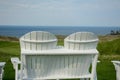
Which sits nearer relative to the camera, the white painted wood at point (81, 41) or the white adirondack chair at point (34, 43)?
the white adirondack chair at point (34, 43)

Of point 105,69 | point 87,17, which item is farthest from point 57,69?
point 87,17

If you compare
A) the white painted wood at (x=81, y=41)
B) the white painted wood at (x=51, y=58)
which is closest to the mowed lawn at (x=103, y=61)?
the white painted wood at (x=51, y=58)

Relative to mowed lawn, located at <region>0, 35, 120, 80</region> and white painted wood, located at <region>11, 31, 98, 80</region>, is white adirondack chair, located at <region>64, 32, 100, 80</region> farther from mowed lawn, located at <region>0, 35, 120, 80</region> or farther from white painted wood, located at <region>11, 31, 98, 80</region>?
mowed lawn, located at <region>0, 35, 120, 80</region>

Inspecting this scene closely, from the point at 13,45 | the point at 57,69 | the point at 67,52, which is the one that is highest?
the point at 67,52

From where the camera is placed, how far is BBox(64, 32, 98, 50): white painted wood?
14.3ft

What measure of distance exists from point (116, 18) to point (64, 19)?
161 inches

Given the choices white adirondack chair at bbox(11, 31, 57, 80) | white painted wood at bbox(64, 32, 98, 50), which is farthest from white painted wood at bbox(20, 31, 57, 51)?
white painted wood at bbox(64, 32, 98, 50)

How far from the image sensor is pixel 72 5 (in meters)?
21.2

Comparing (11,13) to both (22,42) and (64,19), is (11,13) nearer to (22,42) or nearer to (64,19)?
(64,19)

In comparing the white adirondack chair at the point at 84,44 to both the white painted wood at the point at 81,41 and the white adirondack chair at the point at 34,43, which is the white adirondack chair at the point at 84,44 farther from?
the white adirondack chair at the point at 34,43

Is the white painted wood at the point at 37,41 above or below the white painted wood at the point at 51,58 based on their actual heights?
above

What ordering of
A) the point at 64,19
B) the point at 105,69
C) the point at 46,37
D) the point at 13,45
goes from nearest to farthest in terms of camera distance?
the point at 46,37 < the point at 105,69 < the point at 13,45 < the point at 64,19

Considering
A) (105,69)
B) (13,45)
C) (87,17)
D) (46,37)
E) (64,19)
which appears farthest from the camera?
(64,19)

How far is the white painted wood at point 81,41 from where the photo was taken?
14.3ft
